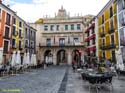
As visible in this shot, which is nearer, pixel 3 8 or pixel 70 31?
pixel 3 8

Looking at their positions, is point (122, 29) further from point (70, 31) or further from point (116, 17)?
point (70, 31)

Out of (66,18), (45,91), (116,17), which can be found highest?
(66,18)

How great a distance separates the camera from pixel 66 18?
2045 inches

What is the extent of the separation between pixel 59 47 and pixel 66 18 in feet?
31.6

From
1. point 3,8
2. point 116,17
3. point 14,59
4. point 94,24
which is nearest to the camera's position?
point 14,59

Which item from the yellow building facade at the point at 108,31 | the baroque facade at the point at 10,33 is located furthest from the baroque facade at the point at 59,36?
the yellow building facade at the point at 108,31

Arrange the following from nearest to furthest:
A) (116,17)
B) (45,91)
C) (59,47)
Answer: (45,91) < (116,17) < (59,47)

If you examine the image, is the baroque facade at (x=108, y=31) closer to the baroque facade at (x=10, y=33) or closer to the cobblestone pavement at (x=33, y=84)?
the cobblestone pavement at (x=33, y=84)

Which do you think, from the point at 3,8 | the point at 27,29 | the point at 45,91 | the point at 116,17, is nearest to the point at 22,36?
the point at 27,29

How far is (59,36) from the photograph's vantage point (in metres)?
51.4

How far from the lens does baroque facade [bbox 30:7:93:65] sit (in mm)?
49531

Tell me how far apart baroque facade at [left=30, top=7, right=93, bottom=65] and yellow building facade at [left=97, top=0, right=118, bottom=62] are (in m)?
14.1

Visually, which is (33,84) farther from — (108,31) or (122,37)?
(108,31)

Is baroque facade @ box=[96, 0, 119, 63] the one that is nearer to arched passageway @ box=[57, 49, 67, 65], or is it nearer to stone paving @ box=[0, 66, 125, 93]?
stone paving @ box=[0, 66, 125, 93]
